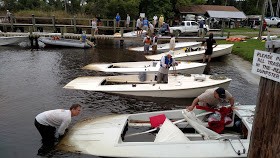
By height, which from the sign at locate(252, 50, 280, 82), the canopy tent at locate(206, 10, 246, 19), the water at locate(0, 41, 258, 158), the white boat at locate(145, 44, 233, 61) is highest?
the canopy tent at locate(206, 10, 246, 19)

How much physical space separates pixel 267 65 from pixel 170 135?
189 inches

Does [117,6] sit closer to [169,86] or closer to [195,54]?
[195,54]

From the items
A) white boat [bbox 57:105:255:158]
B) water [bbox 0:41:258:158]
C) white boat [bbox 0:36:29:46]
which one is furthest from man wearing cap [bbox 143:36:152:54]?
white boat [bbox 57:105:255:158]

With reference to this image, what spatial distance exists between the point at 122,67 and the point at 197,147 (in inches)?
466

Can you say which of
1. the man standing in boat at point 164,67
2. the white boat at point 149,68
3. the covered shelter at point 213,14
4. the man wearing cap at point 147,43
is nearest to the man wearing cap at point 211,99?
the man standing in boat at point 164,67

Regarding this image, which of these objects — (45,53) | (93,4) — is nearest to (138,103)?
(45,53)

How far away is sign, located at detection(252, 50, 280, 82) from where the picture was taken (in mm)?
3893

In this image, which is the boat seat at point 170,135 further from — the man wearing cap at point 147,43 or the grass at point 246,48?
the man wearing cap at point 147,43

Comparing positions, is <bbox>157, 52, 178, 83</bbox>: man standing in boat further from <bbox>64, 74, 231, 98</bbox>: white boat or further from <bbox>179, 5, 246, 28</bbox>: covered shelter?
<bbox>179, 5, 246, 28</bbox>: covered shelter

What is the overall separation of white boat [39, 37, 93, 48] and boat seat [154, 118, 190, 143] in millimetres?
21693

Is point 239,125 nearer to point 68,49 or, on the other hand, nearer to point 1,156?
point 1,156

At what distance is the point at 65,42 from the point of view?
29.4 m

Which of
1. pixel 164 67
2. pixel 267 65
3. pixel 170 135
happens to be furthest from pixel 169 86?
pixel 267 65

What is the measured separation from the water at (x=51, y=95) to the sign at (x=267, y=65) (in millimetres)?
5852
